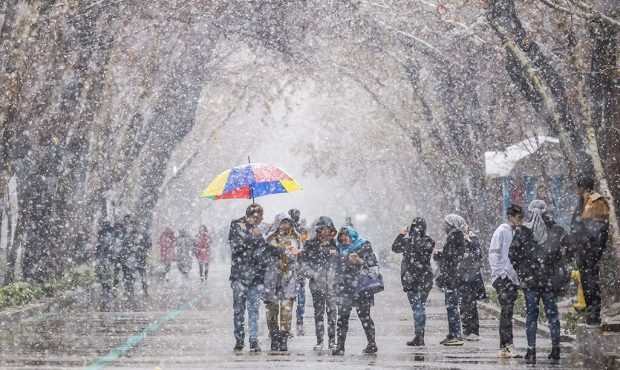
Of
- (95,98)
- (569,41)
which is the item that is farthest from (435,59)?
(569,41)

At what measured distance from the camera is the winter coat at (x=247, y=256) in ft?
47.6

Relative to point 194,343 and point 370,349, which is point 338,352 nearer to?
point 370,349

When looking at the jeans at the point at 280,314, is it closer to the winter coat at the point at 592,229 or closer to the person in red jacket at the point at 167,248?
the winter coat at the point at 592,229

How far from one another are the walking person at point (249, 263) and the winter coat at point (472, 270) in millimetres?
2819

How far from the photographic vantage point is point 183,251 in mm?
41188

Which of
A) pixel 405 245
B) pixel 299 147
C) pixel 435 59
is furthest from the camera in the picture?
pixel 299 147

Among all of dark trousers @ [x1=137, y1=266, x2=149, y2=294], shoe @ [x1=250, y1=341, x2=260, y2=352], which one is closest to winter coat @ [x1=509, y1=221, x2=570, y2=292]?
shoe @ [x1=250, y1=341, x2=260, y2=352]

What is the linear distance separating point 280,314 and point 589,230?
377 centimetres

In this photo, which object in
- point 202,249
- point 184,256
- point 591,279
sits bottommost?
point 591,279

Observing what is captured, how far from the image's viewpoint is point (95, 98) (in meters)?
27.8

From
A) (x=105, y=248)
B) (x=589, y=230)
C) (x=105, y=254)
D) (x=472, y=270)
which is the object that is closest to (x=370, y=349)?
(x=472, y=270)

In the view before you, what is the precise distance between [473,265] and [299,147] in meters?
42.4

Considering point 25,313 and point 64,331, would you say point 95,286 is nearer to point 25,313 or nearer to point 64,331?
point 25,313

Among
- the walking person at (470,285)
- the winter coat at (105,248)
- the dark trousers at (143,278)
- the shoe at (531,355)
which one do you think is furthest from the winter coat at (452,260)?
the dark trousers at (143,278)
